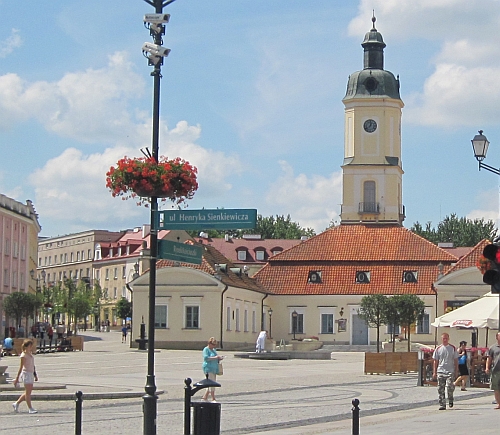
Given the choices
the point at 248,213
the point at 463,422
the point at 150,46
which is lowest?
the point at 463,422

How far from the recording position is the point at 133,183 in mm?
17312

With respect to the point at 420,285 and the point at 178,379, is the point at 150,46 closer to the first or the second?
the point at 178,379

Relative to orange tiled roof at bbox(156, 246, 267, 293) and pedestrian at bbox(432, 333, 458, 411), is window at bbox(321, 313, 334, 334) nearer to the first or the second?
orange tiled roof at bbox(156, 246, 267, 293)

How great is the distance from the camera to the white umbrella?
32.8 meters

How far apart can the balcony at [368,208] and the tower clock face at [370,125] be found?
20.0 ft

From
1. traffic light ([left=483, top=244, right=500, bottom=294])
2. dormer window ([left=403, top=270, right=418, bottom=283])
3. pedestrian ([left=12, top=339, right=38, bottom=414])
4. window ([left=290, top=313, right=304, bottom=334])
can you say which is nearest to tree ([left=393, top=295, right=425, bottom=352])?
dormer window ([left=403, top=270, right=418, bottom=283])

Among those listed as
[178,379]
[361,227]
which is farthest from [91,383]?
[361,227]

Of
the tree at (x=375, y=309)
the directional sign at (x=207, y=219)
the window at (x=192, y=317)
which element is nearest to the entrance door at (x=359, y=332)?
the window at (x=192, y=317)

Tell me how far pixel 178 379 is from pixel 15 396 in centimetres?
1001

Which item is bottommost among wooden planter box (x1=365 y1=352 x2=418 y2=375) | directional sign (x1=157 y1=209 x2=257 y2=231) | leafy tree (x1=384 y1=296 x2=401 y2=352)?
wooden planter box (x1=365 y1=352 x2=418 y2=375)

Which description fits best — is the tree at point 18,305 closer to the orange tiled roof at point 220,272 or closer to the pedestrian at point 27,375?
the orange tiled roof at point 220,272

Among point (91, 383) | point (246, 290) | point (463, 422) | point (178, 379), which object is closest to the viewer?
point (463, 422)

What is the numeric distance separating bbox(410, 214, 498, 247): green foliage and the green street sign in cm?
10502

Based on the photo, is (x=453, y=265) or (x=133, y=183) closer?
(x=133, y=183)
